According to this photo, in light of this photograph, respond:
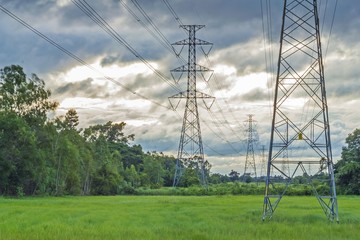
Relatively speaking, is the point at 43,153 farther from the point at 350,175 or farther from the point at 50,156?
the point at 350,175

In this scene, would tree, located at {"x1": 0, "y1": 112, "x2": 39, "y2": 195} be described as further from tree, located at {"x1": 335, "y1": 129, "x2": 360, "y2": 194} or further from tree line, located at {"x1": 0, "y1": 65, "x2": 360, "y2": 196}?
tree, located at {"x1": 335, "y1": 129, "x2": 360, "y2": 194}

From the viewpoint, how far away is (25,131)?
203ft

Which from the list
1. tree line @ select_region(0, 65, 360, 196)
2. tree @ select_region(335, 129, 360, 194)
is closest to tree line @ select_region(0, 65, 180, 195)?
tree line @ select_region(0, 65, 360, 196)

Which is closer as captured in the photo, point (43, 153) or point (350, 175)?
point (43, 153)

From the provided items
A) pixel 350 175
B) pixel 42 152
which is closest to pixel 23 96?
pixel 42 152

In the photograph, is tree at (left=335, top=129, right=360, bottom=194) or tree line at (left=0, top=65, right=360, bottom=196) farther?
tree at (left=335, top=129, right=360, bottom=194)

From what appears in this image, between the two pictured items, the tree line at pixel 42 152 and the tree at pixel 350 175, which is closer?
the tree line at pixel 42 152

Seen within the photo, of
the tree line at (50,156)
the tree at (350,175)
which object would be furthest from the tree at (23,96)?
the tree at (350,175)

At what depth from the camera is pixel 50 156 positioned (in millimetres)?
71000

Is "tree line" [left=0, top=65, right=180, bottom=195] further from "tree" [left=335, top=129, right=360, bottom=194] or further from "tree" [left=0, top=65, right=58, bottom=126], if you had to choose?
"tree" [left=335, top=129, right=360, bottom=194]

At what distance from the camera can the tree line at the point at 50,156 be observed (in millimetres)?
62594

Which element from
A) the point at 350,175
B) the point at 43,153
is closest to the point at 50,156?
the point at 43,153

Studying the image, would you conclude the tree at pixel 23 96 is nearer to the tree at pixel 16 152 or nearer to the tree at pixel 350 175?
the tree at pixel 16 152

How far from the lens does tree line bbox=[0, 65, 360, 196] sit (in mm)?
62594
